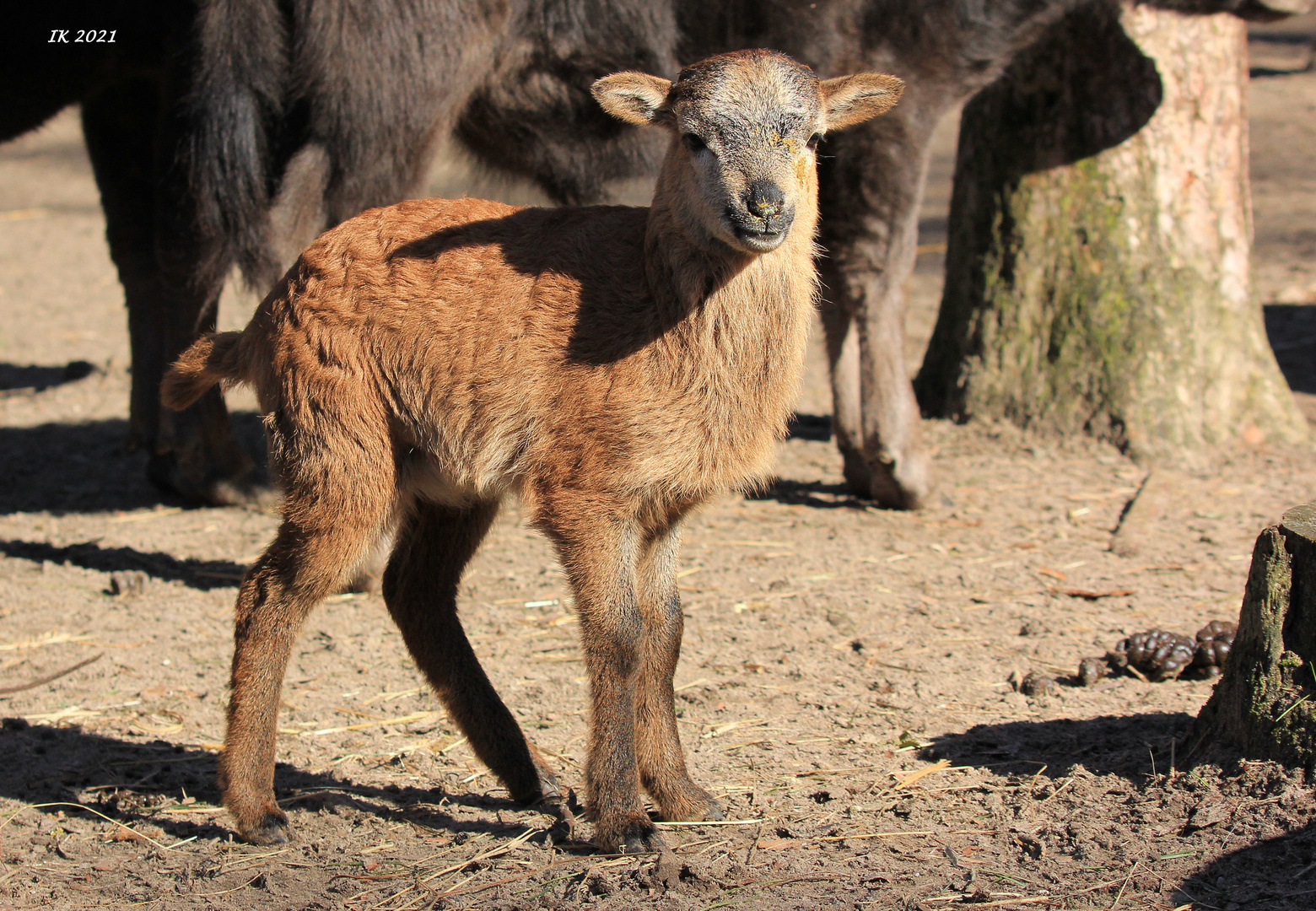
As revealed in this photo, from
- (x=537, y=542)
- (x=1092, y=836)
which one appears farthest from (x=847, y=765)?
(x=537, y=542)

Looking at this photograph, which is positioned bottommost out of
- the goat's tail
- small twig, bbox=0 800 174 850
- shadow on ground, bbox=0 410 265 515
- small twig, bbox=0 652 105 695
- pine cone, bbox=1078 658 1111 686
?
small twig, bbox=0 800 174 850

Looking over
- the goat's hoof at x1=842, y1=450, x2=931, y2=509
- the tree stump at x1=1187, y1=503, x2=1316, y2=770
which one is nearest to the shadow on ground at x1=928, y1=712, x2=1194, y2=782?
the tree stump at x1=1187, y1=503, x2=1316, y2=770

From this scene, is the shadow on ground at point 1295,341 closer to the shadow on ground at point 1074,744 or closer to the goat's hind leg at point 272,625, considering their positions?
the shadow on ground at point 1074,744

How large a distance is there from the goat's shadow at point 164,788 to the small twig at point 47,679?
1.03 feet

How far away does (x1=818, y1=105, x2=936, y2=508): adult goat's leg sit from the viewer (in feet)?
19.7

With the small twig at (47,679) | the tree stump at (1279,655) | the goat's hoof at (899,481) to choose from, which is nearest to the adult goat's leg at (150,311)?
the small twig at (47,679)

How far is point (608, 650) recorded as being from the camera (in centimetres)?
337

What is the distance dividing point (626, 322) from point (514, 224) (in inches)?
21.5

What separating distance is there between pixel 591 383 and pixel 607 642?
2.27 ft

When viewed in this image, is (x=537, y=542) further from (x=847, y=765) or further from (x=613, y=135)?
(x=847, y=765)

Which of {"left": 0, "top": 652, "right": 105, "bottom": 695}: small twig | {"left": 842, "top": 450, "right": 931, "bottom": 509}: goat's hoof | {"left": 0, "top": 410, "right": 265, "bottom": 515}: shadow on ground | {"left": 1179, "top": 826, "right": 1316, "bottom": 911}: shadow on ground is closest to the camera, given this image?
{"left": 1179, "top": 826, "right": 1316, "bottom": 911}: shadow on ground

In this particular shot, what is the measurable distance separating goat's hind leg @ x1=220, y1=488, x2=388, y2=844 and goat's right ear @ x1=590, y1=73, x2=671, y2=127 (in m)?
1.27

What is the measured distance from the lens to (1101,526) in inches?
232

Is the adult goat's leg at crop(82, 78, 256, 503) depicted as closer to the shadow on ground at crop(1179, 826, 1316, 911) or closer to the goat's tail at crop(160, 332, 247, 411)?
the goat's tail at crop(160, 332, 247, 411)
